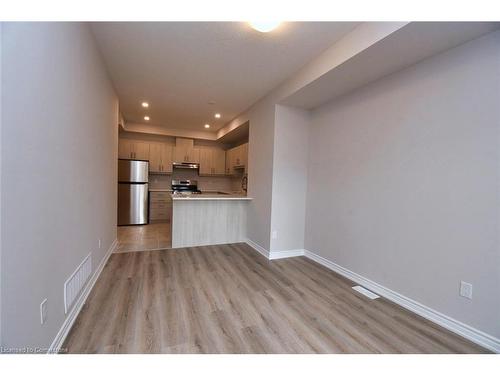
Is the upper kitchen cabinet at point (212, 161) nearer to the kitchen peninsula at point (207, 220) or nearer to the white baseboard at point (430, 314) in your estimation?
the kitchen peninsula at point (207, 220)

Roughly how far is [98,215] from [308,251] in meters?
2.96

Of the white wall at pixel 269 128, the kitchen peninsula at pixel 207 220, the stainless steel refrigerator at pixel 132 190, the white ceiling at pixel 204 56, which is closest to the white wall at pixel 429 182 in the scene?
the white wall at pixel 269 128

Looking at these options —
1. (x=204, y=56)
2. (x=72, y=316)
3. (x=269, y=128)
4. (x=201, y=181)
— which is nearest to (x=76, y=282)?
(x=72, y=316)

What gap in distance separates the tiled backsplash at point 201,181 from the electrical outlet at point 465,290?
5.28 meters

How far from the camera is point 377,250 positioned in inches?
92.4

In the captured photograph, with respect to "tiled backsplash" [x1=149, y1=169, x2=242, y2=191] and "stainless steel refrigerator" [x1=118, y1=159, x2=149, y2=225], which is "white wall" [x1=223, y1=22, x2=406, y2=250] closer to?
"tiled backsplash" [x1=149, y1=169, x2=242, y2=191]

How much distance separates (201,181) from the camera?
6.77 metres

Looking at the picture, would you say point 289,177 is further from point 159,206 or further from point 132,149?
point 132,149

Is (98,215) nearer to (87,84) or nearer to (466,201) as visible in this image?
(87,84)

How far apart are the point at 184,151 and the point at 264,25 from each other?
4.85 m

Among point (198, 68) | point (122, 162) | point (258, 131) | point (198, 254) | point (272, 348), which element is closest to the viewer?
point (272, 348)

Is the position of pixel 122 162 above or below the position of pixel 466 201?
above

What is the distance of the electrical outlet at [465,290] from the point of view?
1646mm

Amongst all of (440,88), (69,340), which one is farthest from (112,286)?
(440,88)
